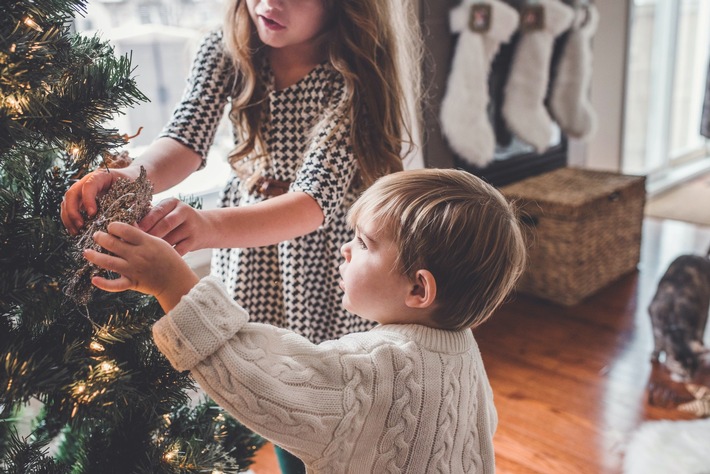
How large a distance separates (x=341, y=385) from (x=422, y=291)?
16 cm

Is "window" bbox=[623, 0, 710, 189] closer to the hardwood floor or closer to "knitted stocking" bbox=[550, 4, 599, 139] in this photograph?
"knitted stocking" bbox=[550, 4, 599, 139]

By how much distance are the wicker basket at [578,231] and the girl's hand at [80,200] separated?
1932mm

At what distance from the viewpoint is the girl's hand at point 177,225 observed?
28.8 inches

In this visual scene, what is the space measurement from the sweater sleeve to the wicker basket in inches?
73.1

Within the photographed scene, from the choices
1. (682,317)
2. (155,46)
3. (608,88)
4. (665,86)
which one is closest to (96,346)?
(155,46)

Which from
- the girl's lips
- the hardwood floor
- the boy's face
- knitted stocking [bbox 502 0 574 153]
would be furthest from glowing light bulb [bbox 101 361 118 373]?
knitted stocking [bbox 502 0 574 153]

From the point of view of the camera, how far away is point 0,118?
0.66 meters

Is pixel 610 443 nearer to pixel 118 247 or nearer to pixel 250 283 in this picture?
pixel 250 283

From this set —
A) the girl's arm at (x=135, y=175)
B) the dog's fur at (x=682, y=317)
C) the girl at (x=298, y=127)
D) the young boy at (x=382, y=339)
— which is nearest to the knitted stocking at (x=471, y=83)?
the dog's fur at (x=682, y=317)

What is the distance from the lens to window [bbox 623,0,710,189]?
426cm

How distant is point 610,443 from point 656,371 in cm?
48

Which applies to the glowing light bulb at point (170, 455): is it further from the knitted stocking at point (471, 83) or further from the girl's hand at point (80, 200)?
the knitted stocking at point (471, 83)

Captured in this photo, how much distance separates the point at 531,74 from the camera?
2830 mm

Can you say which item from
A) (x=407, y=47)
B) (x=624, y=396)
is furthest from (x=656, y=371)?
Result: (x=407, y=47)
